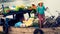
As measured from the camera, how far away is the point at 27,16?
0.69m

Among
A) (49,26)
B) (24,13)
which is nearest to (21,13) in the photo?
(24,13)

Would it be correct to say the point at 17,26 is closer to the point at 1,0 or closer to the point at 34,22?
the point at 34,22

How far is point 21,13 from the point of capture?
656 mm

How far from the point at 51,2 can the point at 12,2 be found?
0.23 metres

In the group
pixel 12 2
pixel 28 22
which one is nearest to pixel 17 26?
pixel 28 22

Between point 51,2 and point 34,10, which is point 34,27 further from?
point 51,2

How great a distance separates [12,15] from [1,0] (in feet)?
0.79

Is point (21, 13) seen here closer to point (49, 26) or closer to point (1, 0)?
point (49, 26)

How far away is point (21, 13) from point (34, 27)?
89 millimetres

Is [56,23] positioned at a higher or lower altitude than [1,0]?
lower

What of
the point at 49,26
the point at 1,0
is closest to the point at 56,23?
the point at 49,26

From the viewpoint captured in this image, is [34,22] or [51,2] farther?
[51,2]

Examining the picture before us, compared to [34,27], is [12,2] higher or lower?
higher

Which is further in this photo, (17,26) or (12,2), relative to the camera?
(12,2)
